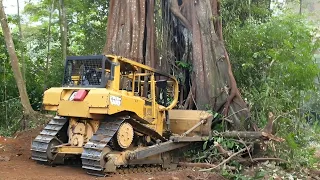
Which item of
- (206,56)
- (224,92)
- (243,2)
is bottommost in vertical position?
(224,92)

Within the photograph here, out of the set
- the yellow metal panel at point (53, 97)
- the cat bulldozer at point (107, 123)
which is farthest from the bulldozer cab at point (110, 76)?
the yellow metal panel at point (53, 97)

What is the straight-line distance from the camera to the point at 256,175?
7.62 meters

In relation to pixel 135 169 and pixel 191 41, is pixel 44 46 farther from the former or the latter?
pixel 135 169

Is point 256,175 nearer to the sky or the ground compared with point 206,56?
nearer to the ground

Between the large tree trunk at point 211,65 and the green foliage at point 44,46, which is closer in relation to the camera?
the large tree trunk at point 211,65

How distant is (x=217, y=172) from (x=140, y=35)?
446 centimetres

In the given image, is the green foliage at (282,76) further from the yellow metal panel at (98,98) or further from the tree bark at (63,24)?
the tree bark at (63,24)

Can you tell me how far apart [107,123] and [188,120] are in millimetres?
2666

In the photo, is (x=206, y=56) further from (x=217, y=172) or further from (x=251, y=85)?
(x=217, y=172)

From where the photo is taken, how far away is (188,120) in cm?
938

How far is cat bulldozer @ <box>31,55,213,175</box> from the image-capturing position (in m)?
6.95

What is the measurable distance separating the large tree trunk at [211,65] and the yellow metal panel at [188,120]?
2.50 ft

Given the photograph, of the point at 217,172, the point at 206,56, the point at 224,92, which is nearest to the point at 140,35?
the point at 206,56

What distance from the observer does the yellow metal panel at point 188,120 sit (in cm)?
919
